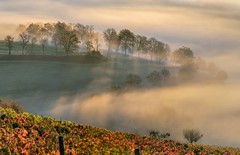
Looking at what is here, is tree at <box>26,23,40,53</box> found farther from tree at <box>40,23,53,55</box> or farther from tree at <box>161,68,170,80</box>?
tree at <box>161,68,170,80</box>

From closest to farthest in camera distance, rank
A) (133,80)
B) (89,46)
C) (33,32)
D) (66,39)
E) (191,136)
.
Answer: (191,136) → (133,80) → (66,39) → (89,46) → (33,32)

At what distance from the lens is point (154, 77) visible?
17775 centimetres

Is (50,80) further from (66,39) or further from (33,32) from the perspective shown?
(33,32)

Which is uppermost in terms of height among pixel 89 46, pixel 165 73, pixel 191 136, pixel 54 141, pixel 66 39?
pixel 66 39

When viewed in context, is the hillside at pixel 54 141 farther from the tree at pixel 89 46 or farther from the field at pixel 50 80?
the tree at pixel 89 46

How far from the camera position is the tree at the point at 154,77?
17673 cm

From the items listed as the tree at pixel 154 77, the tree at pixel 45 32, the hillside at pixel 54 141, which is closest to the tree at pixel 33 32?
the tree at pixel 45 32

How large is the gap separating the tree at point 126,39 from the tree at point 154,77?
2063 cm

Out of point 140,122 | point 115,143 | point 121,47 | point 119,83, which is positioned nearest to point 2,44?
point 121,47

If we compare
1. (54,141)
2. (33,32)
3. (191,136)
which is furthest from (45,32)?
(54,141)

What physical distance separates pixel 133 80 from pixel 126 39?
3197 cm

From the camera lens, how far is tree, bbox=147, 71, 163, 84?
17673 cm

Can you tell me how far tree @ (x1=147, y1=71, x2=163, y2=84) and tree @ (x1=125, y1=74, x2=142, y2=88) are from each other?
6818mm

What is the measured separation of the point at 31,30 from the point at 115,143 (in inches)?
6711
